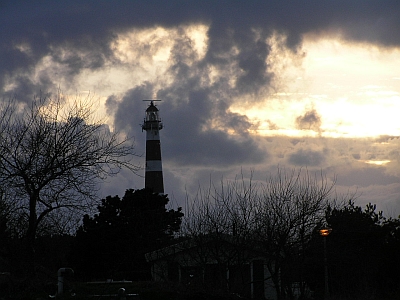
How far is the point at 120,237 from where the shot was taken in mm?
29344

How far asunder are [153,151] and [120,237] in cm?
2080

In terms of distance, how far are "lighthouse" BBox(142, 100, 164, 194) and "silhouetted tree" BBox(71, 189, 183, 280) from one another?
39.4 feet

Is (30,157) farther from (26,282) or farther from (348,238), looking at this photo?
(348,238)

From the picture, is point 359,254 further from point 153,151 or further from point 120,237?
point 153,151

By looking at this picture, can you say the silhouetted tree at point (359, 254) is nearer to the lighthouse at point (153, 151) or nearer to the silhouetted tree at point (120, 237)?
the silhouetted tree at point (120, 237)

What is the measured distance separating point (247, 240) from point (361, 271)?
7927 millimetres


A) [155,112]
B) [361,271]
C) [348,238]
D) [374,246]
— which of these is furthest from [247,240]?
[155,112]

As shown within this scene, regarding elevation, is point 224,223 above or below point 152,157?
below

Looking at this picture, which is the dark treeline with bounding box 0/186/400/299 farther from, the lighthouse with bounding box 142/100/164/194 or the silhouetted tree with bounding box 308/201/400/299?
the lighthouse with bounding box 142/100/164/194

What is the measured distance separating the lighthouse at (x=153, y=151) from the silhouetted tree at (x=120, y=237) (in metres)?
12.0

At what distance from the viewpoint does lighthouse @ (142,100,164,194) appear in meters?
47.1

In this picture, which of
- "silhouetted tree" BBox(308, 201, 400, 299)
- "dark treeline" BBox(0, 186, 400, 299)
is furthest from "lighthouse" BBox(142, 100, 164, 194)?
"silhouetted tree" BBox(308, 201, 400, 299)

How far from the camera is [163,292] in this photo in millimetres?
14750

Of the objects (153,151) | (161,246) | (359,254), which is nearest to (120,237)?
(161,246)
